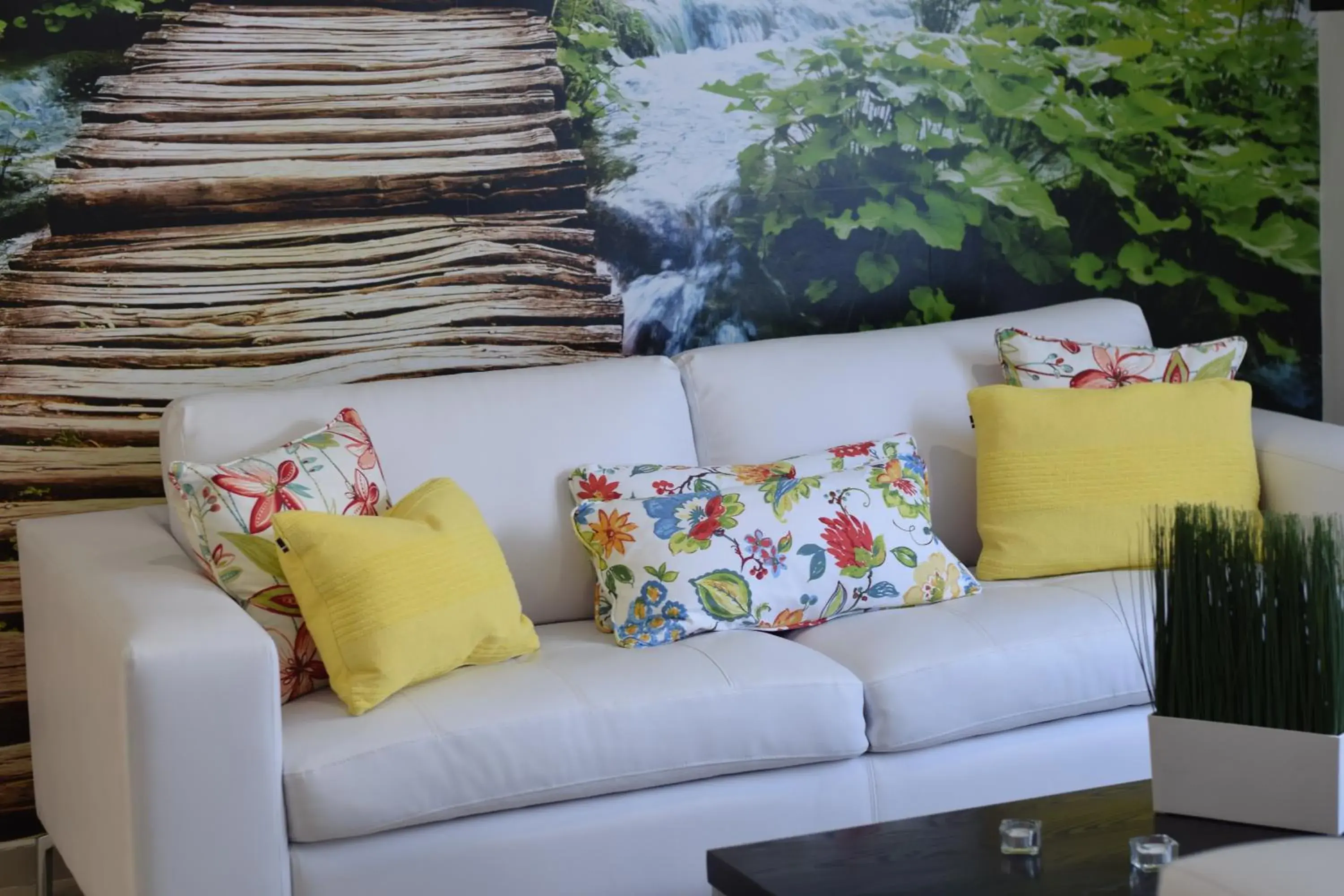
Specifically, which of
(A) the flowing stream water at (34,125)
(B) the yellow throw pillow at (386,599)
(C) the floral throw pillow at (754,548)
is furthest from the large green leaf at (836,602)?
(A) the flowing stream water at (34,125)

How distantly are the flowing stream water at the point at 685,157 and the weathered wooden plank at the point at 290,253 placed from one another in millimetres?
141

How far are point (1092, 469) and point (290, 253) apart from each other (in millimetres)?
1636

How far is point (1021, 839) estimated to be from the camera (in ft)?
5.92

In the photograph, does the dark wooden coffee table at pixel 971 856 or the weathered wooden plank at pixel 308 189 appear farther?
the weathered wooden plank at pixel 308 189

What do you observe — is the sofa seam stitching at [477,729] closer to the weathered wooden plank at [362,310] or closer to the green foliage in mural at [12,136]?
→ the weathered wooden plank at [362,310]

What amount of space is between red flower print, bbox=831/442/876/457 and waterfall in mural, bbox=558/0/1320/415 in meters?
0.63

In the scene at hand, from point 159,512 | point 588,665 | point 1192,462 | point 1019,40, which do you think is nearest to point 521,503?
point 588,665

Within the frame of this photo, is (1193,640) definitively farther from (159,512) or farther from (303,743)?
(159,512)

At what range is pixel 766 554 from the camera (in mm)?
2693

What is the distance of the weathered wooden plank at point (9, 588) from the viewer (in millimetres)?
2938

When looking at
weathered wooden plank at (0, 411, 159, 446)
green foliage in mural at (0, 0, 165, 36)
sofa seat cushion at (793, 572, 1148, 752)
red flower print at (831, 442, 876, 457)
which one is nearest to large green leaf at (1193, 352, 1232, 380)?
sofa seat cushion at (793, 572, 1148, 752)

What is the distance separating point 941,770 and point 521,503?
88cm

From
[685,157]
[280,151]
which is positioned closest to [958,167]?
[685,157]

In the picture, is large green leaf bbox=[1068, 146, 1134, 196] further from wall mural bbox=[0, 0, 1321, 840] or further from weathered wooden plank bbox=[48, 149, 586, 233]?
weathered wooden plank bbox=[48, 149, 586, 233]
